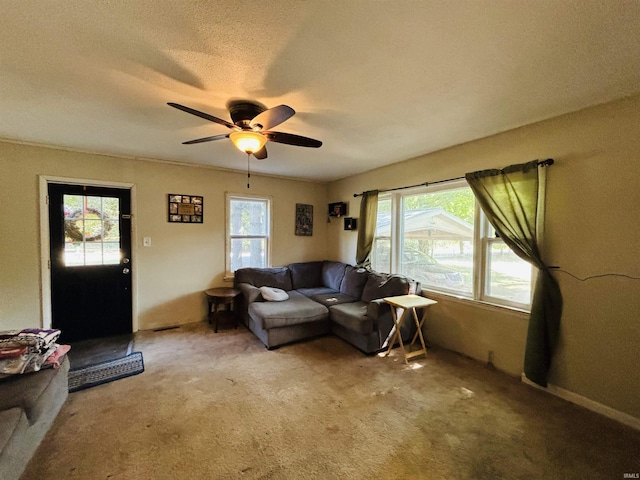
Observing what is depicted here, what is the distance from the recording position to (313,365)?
2.84 meters

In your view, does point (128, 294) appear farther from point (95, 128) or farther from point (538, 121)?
point (538, 121)

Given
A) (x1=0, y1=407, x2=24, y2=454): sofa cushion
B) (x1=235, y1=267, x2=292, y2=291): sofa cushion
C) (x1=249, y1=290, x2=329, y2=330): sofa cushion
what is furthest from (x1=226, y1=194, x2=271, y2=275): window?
(x1=0, y1=407, x2=24, y2=454): sofa cushion

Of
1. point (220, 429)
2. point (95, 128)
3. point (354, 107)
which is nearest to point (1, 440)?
point (220, 429)

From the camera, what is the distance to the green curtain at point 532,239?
235 centimetres

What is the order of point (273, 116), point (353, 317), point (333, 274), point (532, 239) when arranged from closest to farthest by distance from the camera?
point (273, 116) → point (532, 239) → point (353, 317) → point (333, 274)

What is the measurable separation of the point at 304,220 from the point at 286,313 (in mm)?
2244

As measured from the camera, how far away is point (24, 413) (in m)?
1.55

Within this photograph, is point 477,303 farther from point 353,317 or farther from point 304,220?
point 304,220

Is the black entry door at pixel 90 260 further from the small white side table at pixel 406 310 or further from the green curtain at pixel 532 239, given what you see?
the green curtain at pixel 532 239

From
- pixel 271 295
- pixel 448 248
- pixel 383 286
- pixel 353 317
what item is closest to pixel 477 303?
pixel 448 248

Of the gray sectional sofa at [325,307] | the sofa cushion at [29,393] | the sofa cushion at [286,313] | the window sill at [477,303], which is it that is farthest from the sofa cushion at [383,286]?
the sofa cushion at [29,393]

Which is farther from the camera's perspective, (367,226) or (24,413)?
(367,226)

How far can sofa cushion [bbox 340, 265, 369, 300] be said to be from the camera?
3.96 m

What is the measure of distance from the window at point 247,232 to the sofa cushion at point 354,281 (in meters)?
1.43
